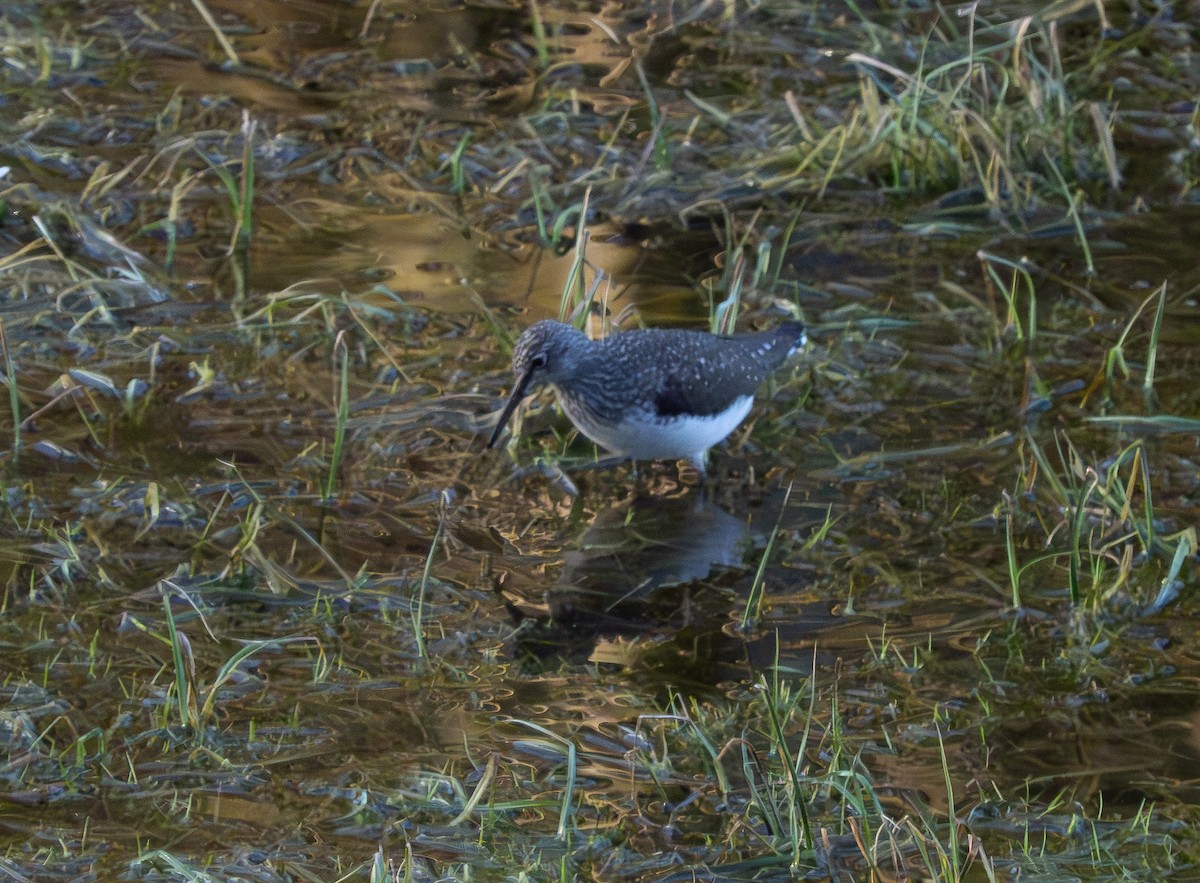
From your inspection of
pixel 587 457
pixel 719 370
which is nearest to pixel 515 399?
pixel 587 457

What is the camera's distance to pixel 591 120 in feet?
27.6

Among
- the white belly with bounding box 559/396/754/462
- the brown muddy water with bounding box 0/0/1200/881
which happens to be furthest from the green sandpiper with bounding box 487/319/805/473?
the brown muddy water with bounding box 0/0/1200/881

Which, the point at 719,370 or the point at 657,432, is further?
the point at 719,370

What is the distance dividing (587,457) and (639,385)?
2.09 feet

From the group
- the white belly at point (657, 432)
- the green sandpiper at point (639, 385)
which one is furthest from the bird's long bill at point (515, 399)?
the white belly at point (657, 432)

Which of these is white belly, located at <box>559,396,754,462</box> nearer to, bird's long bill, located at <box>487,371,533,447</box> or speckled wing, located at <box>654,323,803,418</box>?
speckled wing, located at <box>654,323,803,418</box>

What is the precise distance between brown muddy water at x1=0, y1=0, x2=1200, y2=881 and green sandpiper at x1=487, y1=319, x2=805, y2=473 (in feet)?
1.06

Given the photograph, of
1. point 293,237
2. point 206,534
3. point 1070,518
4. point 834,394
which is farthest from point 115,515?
point 1070,518

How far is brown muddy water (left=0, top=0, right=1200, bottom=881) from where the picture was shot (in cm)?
441

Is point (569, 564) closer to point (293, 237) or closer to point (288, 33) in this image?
point (293, 237)

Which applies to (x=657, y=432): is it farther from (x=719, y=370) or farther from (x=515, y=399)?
(x=515, y=399)

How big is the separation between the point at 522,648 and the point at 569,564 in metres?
0.55

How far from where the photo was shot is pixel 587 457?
6.31 meters

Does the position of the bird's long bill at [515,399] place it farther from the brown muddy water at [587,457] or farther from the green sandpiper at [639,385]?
the brown muddy water at [587,457]
